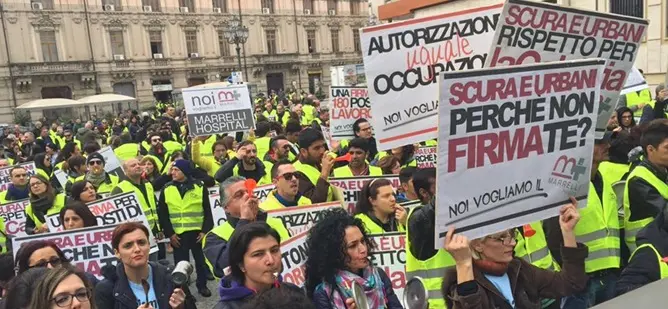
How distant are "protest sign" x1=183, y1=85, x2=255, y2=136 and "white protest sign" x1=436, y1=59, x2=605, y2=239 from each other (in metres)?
Answer: 6.61

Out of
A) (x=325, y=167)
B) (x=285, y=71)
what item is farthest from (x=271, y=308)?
(x=285, y=71)

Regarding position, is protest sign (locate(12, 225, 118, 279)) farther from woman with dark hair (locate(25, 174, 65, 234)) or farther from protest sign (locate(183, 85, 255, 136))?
protest sign (locate(183, 85, 255, 136))

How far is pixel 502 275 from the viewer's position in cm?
258

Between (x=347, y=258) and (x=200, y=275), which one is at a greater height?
(x=347, y=258)

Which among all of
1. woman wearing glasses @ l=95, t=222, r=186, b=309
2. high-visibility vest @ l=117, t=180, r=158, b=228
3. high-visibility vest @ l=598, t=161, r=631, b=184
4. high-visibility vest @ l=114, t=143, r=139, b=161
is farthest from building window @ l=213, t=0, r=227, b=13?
woman wearing glasses @ l=95, t=222, r=186, b=309

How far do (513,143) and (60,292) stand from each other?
220 centimetres

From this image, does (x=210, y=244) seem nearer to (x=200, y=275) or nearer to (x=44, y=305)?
(x=44, y=305)

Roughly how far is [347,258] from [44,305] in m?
1.46

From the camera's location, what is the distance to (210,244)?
13.1 feet

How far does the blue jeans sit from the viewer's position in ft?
12.6

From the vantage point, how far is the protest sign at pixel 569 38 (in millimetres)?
3555

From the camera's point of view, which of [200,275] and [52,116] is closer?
[200,275]

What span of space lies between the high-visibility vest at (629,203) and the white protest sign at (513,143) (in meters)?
1.25

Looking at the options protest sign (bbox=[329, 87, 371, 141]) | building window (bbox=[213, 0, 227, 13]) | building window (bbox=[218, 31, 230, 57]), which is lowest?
protest sign (bbox=[329, 87, 371, 141])
